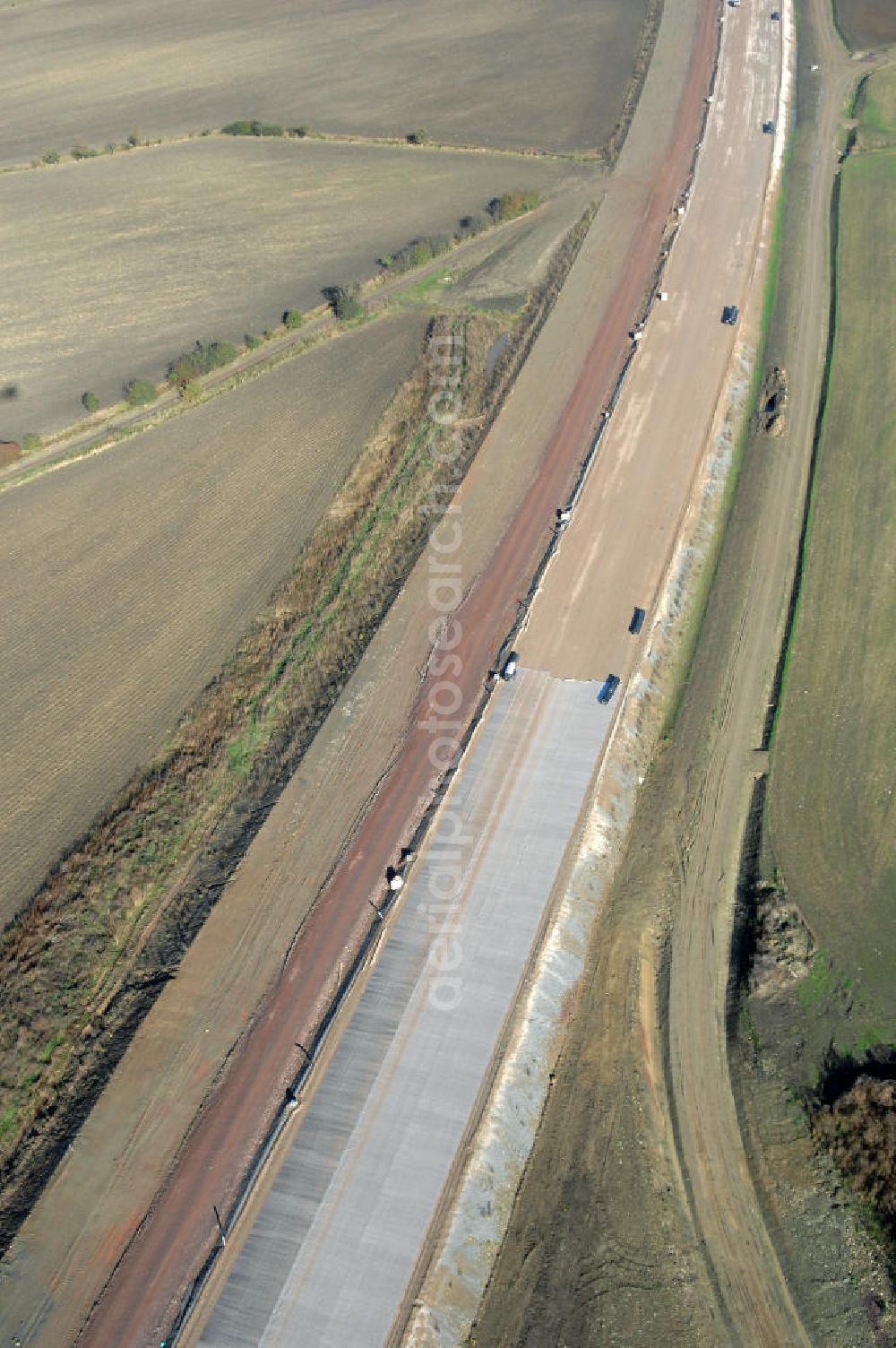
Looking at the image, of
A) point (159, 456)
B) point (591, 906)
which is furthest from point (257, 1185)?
point (159, 456)

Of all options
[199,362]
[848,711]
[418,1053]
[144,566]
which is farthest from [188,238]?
[418,1053]

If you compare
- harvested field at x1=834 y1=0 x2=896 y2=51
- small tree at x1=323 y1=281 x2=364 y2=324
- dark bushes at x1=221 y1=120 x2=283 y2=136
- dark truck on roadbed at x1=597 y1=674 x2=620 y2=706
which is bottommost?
dark truck on roadbed at x1=597 y1=674 x2=620 y2=706

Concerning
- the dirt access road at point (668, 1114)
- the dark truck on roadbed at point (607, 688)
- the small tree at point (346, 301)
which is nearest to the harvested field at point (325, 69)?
the small tree at point (346, 301)

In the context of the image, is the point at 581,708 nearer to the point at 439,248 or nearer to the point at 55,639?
the point at 55,639

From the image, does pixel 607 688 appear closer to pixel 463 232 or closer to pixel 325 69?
pixel 463 232

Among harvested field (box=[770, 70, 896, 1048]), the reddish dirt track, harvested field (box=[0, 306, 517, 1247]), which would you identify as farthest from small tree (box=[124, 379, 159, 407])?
harvested field (box=[770, 70, 896, 1048])

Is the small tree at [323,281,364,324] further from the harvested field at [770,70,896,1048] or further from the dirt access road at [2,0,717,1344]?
the harvested field at [770,70,896,1048]
